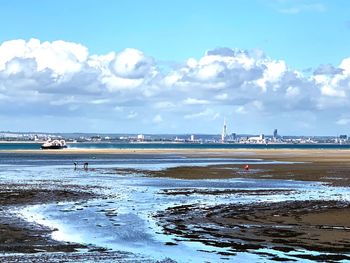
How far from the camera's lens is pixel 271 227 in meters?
22.5

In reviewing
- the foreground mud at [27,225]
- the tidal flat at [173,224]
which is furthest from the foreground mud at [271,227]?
the foreground mud at [27,225]

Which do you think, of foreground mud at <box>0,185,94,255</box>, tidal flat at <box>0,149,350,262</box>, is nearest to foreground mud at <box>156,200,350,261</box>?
tidal flat at <box>0,149,350,262</box>

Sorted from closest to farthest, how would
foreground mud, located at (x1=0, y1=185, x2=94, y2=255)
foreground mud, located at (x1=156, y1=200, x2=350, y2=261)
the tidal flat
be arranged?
1. the tidal flat
2. foreground mud, located at (x1=156, y1=200, x2=350, y2=261)
3. foreground mud, located at (x1=0, y1=185, x2=94, y2=255)

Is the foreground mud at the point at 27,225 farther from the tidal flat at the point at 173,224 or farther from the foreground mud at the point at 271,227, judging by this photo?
the foreground mud at the point at 271,227

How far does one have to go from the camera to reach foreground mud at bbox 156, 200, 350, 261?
18.1 meters

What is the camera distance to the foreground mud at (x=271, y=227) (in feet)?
59.4

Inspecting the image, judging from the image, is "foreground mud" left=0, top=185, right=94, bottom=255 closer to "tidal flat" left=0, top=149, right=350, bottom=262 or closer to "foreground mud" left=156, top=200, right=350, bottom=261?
"tidal flat" left=0, top=149, right=350, bottom=262

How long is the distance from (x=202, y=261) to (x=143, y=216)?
10.0 meters

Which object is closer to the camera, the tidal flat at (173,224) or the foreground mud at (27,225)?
the tidal flat at (173,224)

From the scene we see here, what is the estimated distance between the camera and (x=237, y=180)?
5012cm

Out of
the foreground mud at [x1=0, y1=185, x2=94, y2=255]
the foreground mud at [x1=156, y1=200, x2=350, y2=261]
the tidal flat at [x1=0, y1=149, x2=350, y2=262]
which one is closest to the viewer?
the tidal flat at [x1=0, y1=149, x2=350, y2=262]

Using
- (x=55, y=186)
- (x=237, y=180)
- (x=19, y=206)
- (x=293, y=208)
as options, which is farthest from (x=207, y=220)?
(x=237, y=180)

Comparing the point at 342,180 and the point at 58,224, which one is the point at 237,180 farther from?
the point at 58,224

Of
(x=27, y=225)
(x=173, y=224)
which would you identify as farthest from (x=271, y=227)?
(x=27, y=225)
